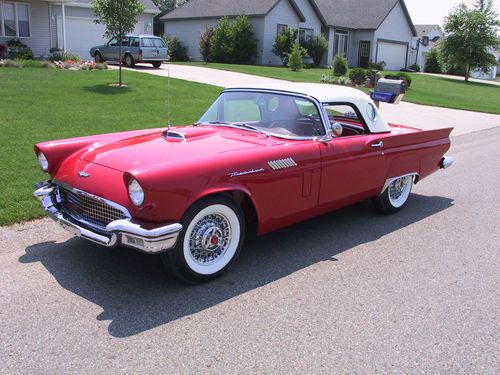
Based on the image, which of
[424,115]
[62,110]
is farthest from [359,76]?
[62,110]

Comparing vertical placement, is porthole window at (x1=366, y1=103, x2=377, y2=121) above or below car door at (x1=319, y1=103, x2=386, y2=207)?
above

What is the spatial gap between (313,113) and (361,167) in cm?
74

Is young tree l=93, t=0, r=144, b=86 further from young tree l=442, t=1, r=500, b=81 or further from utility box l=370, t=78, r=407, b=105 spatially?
young tree l=442, t=1, r=500, b=81

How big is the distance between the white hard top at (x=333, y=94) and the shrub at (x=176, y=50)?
33.5m

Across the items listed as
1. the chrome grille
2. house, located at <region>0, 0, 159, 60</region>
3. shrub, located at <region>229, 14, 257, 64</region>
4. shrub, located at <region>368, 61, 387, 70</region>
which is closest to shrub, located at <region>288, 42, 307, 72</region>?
shrub, located at <region>229, 14, 257, 64</region>

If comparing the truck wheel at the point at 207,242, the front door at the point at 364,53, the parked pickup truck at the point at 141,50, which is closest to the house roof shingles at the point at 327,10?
the front door at the point at 364,53

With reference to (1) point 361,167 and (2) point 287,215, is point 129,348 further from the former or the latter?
(1) point 361,167

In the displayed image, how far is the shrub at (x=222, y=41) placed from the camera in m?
33.0

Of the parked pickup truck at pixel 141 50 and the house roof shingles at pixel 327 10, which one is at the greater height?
the house roof shingles at pixel 327 10

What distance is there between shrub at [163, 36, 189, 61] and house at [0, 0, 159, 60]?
9.15m

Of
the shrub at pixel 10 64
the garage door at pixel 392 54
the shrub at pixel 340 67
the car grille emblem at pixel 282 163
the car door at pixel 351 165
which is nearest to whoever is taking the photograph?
the car grille emblem at pixel 282 163

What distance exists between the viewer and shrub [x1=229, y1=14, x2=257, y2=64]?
107 feet

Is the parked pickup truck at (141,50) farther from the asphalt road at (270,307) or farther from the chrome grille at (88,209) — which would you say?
the chrome grille at (88,209)

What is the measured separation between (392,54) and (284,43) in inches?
586
